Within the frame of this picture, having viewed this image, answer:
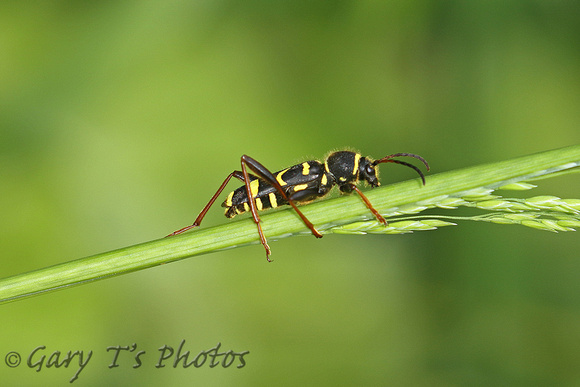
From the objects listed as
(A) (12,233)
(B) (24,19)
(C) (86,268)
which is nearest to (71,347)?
(A) (12,233)

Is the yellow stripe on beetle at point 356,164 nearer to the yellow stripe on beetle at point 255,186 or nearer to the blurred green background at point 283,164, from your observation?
the yellow stripe on beetle at point 255,186

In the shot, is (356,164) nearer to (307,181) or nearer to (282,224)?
(307,181)

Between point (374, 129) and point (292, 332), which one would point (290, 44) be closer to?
point (374, 129)

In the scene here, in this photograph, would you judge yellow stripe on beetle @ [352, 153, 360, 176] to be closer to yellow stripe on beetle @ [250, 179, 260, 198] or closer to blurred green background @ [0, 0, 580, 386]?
yellow stripe on beetle @ [250, 179, 260, 198]

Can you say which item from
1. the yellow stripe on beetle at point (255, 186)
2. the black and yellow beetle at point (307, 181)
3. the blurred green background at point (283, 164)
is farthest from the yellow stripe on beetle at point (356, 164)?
the blurred green background at point (283, 164)

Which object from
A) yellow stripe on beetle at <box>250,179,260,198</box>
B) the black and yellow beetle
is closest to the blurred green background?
the black and yellow beetle

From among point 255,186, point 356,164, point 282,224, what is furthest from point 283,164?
point 282,224
